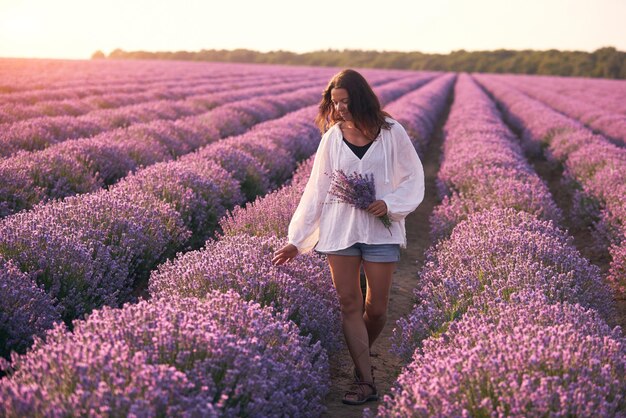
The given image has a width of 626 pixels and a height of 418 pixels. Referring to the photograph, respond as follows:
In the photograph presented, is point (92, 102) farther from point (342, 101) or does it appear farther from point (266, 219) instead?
point (342, 101)

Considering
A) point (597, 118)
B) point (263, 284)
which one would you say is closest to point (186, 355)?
point (263, 284)

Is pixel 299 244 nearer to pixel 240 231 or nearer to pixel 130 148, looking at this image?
pixel 240 231

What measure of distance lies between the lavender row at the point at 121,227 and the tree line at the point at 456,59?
6373 centimetres

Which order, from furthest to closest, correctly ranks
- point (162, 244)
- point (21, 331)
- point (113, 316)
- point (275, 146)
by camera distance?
point (275, 146) → point (162, 244) → point (21, 331) → point (113, 316)

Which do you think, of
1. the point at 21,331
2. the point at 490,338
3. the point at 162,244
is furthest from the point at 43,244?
the point at 490,338

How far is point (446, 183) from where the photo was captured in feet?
27.2

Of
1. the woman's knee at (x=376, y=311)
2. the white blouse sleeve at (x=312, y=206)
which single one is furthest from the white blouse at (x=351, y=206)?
the woman's knee at (x=376, y=311)

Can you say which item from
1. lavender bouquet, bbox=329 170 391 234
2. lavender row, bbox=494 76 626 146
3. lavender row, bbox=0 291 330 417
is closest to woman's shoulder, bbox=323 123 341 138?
lavender bouquet, bbox=329 170 391 234

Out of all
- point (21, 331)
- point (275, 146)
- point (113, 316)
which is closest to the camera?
point (113, 316)

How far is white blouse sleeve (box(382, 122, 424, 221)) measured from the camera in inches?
133

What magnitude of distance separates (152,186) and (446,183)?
3860 mm

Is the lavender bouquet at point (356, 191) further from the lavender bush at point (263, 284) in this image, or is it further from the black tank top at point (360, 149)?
the lavender bush at point (263, 284)

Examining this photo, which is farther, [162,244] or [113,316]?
[162,244]

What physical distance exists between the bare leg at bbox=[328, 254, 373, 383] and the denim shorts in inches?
1.4
